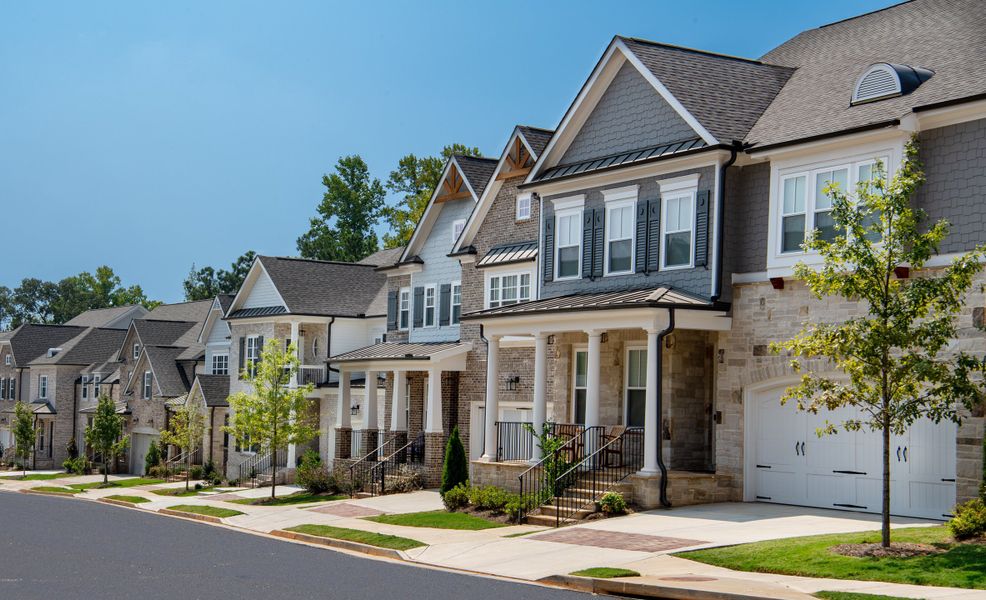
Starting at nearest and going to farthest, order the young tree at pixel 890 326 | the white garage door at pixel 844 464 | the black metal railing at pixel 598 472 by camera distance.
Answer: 1. the young tree at pixel 890 326
2. the white garage door at pixel 844 464
3. the black metal railing at pixel 598 472

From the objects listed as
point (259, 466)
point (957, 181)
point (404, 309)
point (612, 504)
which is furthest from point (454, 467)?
point (259, 466)

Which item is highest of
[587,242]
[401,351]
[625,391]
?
[587,242]

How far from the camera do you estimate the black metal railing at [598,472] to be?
79.3ft

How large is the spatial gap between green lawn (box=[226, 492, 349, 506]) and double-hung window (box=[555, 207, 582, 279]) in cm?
1015

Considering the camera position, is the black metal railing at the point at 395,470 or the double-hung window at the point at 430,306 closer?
the black metal railing at the point at 395,470

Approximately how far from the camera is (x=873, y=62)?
24812mm

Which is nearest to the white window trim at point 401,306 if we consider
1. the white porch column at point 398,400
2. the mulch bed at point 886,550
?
the white porch column at point 398,400

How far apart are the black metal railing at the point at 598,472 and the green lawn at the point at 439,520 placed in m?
1.52

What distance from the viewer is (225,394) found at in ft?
167

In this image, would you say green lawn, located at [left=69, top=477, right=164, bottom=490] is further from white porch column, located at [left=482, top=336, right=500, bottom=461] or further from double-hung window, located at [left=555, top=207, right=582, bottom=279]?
double-hung window, located at [left=555, top=207, right=582, bottom=279]

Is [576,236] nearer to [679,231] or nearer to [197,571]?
[679,231]

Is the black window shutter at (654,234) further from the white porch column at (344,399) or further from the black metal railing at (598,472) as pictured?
the white porch column at (344,399)

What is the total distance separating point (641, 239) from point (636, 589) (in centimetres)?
1208

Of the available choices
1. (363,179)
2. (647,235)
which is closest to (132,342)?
(363,179)
